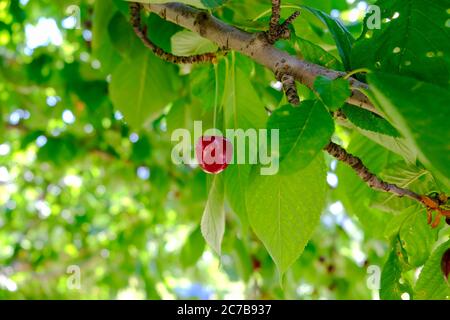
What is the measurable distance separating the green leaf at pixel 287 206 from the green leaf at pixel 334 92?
180mm

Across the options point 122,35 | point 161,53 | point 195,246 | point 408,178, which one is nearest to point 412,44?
point 408,178

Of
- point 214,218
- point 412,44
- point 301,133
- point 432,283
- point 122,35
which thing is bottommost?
point 432,283

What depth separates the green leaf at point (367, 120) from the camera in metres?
0.70

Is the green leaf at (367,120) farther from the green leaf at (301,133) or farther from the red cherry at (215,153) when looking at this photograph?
the red cherry at (215,153)

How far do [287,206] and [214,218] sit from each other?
0.39 feet

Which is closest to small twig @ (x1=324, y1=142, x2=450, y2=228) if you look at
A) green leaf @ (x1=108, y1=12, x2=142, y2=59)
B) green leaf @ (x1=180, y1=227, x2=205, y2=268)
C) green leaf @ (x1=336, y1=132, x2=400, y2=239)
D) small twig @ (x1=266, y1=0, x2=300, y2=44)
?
small twig @ (x1=266, y1=0, x2=300, y2=44)

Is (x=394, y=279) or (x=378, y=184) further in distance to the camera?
(x=394, y=279)

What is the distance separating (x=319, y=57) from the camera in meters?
0.80

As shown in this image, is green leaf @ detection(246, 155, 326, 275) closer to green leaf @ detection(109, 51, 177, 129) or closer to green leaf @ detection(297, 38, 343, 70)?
green leaf @ detection(297, 38, 343, 70)

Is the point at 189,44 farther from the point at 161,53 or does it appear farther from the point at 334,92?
the point at 334,92

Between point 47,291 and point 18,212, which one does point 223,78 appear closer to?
point 47,291

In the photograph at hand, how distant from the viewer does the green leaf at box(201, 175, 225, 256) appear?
863 mm

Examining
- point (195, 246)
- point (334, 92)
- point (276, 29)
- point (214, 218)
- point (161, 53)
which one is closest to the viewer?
point (334, 92)

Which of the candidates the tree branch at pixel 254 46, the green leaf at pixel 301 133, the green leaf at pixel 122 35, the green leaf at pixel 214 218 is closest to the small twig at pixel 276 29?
the tree branch at pixel 254 46
